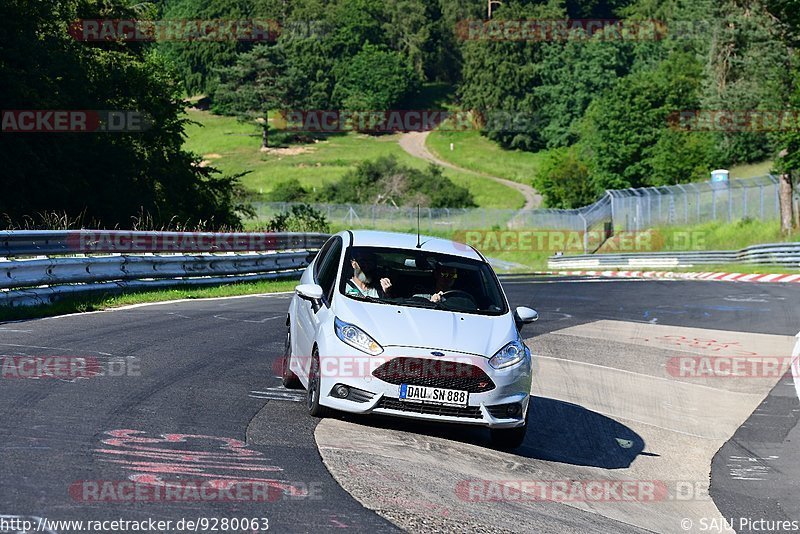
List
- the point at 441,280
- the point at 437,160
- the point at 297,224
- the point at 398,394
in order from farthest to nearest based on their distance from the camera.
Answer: the point at 437,160
the point at 297,224
the point at 441,280
the point at 398,394

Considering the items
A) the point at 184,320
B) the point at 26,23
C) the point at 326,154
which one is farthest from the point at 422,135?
the point at 184,320

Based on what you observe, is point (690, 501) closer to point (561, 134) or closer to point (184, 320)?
point (184, 320)

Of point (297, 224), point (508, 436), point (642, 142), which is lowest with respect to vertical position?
point (642, 142)

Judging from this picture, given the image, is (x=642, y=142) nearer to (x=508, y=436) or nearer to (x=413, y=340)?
(x=508, y=436)

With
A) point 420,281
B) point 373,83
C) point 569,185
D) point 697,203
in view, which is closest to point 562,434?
point 420,281

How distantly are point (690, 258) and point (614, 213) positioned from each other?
17316 mm

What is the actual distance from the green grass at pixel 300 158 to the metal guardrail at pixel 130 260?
7665cm

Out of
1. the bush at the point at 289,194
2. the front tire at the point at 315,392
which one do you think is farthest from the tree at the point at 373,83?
the front tire at the point at 315,392

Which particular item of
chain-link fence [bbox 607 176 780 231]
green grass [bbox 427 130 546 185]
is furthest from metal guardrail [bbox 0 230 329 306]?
green grass [bbox 427 130 546 185]

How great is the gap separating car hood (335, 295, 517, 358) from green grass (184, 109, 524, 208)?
9572 centimetres

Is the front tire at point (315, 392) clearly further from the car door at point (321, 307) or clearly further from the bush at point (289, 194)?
the bush at point (289, 194)

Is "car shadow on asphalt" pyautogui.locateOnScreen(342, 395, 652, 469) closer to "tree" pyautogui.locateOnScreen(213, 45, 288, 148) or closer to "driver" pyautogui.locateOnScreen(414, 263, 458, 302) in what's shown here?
"driver" pyautogui.locateOnScreen(414, 263, 458, 302)

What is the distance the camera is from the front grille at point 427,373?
353 inches

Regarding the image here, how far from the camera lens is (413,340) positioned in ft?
29.9
